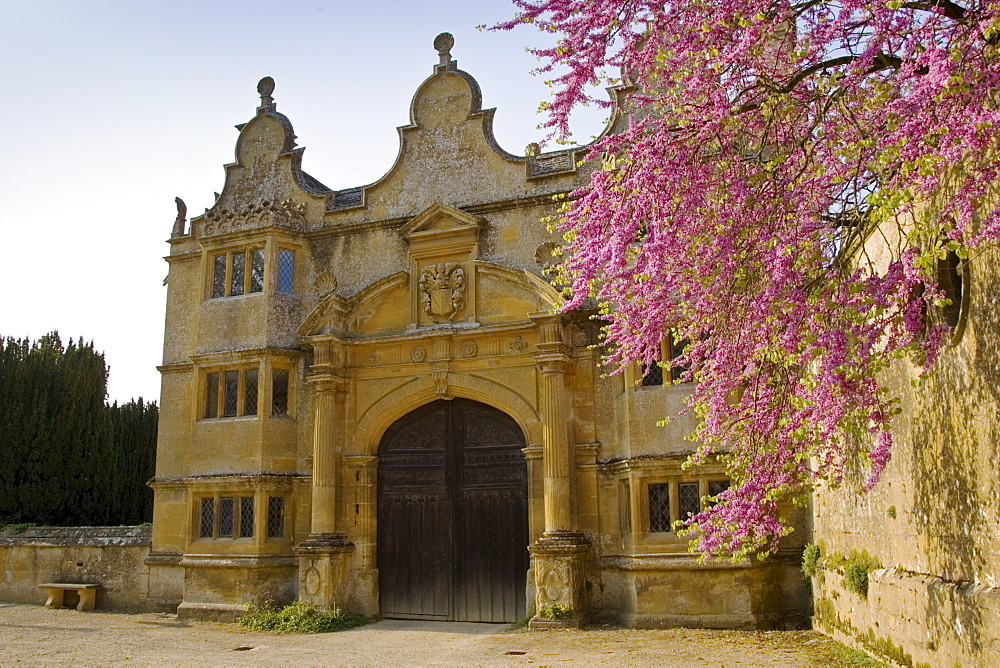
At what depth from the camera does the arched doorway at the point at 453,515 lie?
12.7m

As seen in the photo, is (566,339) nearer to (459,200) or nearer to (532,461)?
(532,461)

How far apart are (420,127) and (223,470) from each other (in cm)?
618

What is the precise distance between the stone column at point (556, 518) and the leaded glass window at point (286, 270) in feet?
14.6

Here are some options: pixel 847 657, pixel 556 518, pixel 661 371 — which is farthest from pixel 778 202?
A: pixel 556 518

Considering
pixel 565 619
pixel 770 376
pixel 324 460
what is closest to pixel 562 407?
pixel 565 619

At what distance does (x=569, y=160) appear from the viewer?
13445mm

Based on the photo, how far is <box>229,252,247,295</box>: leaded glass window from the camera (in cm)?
1465

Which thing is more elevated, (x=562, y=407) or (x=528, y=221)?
(x=528, y=221)

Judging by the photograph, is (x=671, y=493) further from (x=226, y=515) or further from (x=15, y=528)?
(x=15, y=528)

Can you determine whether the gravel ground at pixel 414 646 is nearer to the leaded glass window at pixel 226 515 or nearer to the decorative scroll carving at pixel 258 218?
the leaded glass window at pixel 226 515

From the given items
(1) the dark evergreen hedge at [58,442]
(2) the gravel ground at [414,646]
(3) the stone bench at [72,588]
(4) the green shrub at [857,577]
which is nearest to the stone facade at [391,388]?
(2) the gravel ground at [414,646]

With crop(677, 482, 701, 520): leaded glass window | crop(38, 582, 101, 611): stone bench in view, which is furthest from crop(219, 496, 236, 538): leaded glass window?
crop(677, 482, 701, 520): leaded glass window

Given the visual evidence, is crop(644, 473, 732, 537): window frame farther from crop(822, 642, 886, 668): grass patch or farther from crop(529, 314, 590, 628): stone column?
crop(822, 642, 886, 668): grass patch

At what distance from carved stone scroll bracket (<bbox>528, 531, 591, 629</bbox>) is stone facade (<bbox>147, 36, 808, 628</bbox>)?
0.03m
